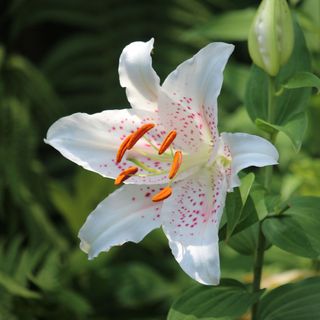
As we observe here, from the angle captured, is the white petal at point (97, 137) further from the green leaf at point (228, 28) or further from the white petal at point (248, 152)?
the green leaf at point (228, 28)

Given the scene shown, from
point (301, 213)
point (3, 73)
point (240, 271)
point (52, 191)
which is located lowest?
point (240, 271)

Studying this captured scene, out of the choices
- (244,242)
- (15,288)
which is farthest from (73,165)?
(244,242)

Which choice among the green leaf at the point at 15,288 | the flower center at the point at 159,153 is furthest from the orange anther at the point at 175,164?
the green leaf at the point at 15,288

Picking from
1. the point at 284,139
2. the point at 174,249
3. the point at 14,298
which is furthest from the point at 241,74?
the point at 174,249

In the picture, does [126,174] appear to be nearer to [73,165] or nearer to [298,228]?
[298,228]

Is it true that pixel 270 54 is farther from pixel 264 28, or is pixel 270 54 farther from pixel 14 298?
pixel 14 298

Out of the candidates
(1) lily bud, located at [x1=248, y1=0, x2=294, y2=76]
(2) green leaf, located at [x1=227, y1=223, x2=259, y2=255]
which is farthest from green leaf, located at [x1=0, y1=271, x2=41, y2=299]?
(1) lily bud, located at [x1=248, y1=0, x2=294, y2=76]
